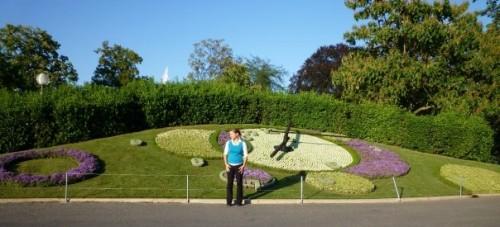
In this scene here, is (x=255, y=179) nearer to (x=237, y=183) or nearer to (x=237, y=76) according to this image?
(x=237, y=183)

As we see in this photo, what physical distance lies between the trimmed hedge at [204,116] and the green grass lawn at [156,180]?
168 cm

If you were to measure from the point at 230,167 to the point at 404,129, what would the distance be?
21341mm

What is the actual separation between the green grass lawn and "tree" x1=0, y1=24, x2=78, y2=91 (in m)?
38.3

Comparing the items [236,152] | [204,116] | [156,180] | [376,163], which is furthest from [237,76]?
[236,152]

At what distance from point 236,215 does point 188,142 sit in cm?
Result: 1264

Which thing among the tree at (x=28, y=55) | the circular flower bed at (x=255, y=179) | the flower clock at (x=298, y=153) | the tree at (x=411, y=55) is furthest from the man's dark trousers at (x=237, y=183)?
the tree at (x=28, y=55)

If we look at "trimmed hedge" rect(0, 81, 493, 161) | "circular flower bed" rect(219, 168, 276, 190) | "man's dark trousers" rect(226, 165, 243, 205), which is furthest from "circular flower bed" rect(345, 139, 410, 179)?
"man's dark trousers" rect(226, 165, 243, 205)

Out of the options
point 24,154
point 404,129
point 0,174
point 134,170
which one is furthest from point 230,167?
point 404,129

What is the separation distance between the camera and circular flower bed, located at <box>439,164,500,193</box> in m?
23.9

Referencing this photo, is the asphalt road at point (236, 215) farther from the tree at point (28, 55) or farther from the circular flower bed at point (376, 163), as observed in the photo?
the tree at point (28, 55)

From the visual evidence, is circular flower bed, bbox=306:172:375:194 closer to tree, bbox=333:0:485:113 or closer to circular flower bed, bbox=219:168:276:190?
circular flower bed, bbox=219:168:276:190

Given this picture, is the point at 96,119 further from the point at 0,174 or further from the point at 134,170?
the point at 0,174

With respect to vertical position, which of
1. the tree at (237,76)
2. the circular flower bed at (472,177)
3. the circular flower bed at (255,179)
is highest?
the tree at (237,76)

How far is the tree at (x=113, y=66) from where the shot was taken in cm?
7506
